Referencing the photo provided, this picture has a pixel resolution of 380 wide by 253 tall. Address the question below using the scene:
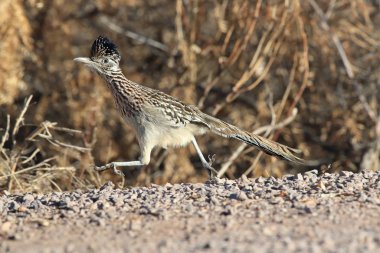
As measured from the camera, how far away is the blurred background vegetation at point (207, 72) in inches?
472

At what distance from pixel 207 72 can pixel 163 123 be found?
5064 mm

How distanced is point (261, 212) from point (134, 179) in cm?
659

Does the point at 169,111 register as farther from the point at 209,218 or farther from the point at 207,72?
the point at 207,72

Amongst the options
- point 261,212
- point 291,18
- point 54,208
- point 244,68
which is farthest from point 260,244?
point 244,68

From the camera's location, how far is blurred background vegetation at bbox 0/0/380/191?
12000 millimetres

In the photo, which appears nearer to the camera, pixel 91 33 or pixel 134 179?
pixel 134 179

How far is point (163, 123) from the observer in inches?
329

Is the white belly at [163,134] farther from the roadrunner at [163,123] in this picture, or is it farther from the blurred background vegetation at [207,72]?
the blurred background vegetation at [207,72]

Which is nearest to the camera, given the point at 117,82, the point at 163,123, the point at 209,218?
the point at 209,218

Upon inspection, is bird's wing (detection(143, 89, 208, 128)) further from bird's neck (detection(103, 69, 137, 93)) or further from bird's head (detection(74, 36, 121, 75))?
bird's head (detection(74, 36, 121, 75))

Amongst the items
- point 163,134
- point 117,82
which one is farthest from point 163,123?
point 117,82

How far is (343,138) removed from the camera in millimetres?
13250

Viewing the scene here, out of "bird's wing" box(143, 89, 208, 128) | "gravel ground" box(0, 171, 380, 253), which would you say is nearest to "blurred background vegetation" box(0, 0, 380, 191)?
"bird's wing" box(143, 89, 208, 128)

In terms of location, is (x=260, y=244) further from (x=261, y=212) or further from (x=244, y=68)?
(x=244, y=68)
